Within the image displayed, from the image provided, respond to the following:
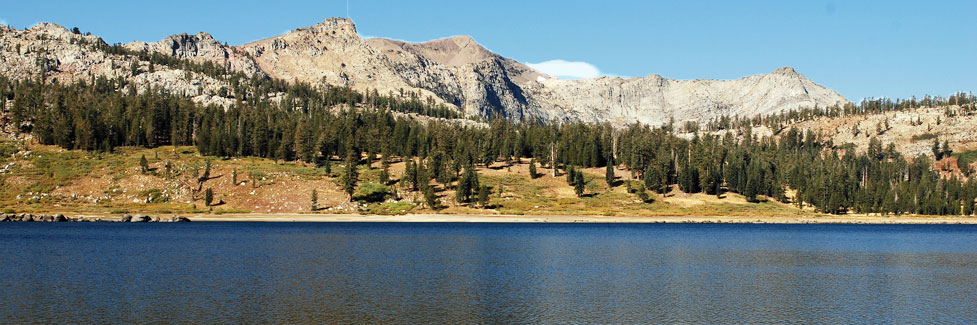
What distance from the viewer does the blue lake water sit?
128ft

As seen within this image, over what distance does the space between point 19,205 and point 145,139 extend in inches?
2189

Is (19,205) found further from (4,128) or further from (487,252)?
(487,252)

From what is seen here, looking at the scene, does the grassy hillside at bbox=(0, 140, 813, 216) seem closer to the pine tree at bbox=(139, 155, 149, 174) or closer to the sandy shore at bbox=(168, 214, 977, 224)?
the pine tree at bbox=(139, 155, 149, 174)

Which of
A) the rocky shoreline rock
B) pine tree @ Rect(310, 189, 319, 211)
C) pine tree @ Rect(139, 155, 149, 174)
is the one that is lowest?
the rocky shoreline rock

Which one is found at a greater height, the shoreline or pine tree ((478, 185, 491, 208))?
Answer: pine tree ((478, 185, 491, 208))

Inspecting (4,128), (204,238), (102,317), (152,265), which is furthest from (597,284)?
(4,128)

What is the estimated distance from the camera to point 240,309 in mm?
39156

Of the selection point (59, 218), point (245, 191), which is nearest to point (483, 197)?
point (245, 191)

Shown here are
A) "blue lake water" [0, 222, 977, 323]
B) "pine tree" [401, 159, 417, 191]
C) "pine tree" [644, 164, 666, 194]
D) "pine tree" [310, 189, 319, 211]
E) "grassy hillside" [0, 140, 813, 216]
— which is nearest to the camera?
"blue lake water" [0, 222, 977, 323]

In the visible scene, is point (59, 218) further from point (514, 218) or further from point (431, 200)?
point (514, 218)

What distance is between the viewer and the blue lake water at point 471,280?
39.1m

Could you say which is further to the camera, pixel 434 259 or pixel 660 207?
pixel 660 207

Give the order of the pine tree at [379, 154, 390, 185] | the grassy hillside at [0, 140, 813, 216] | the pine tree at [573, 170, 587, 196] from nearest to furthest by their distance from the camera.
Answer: the grassy hillside at [0, 140, 813, 216]
the pine tree at [379, 154, 390, 185]
the pine tree at [573, 170, 587, 196]

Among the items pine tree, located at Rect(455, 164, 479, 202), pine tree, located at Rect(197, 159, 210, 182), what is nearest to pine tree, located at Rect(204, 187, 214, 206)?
pine tree, located at Rect(197, 159, 210, 182)
